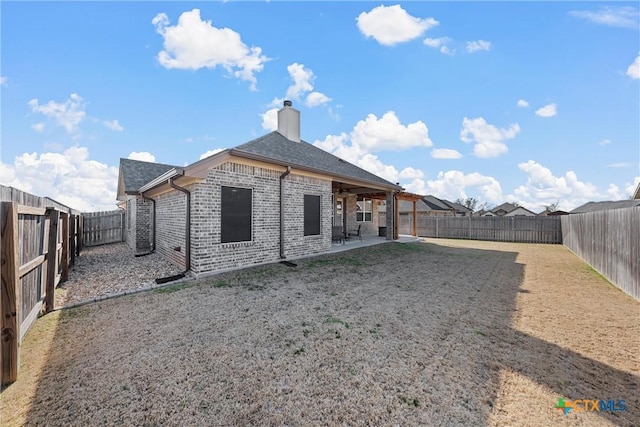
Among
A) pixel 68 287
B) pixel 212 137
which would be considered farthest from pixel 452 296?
pixel 212 137

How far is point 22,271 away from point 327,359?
3.82 meters

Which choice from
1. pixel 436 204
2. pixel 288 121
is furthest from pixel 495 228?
pixel 436 204

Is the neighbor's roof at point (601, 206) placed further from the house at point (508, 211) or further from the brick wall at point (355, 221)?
the brick wall at point (355, 221)

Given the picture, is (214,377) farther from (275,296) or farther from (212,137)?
(212,137)

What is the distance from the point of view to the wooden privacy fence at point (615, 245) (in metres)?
5.59

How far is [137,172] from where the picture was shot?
43.8ft

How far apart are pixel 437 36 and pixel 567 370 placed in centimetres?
1020

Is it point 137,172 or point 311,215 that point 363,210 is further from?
point 137,172

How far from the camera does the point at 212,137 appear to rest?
14.2 meters

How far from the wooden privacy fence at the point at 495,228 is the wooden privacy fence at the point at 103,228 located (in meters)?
20.3

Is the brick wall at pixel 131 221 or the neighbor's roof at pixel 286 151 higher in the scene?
the neighbor's roof at pixel 286 151

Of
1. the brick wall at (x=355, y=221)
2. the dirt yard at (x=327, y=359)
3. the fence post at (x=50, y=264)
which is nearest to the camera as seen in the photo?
the dirt yard at (x=327, y=359)

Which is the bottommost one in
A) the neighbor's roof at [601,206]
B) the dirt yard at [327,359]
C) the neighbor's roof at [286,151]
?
the dirt yard at [327,359]

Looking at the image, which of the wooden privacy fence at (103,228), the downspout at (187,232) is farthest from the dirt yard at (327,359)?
the wooden privacy fence at (103,228)
